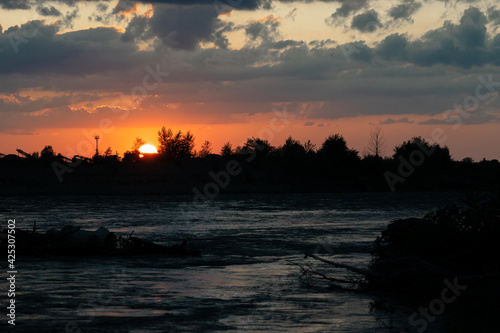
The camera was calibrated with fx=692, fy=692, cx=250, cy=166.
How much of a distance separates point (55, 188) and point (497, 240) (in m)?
→ 89.4

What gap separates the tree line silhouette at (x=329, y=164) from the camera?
12316 cm

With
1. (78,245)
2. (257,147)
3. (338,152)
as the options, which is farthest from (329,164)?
(78,245)

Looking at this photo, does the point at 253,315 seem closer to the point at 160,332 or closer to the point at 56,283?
the point at 160,332

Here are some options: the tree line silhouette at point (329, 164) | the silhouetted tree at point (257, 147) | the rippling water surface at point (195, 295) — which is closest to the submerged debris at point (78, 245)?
the rippling water surface at point (195, 295)

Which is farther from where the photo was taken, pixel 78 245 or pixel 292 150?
pixel 292 150

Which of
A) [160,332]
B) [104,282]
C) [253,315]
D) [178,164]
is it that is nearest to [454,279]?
[253,315]

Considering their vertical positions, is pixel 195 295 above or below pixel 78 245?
below

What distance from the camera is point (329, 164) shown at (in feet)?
447

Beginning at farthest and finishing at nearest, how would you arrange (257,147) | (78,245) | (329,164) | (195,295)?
1. (257,147)
2. (329,164)
3. (78,245)
4. (195,295)

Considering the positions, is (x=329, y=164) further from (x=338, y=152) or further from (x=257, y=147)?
(x=257, y=147)

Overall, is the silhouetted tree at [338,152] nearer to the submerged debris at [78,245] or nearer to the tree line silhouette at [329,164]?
the tree line silhouette at [329,164]

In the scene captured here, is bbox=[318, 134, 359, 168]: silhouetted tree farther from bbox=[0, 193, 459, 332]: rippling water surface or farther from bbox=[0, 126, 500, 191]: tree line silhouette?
bbox=[0, 193, 459, 332]: rippling water surface

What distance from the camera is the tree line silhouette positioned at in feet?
404

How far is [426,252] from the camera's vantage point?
16234 millimetres
